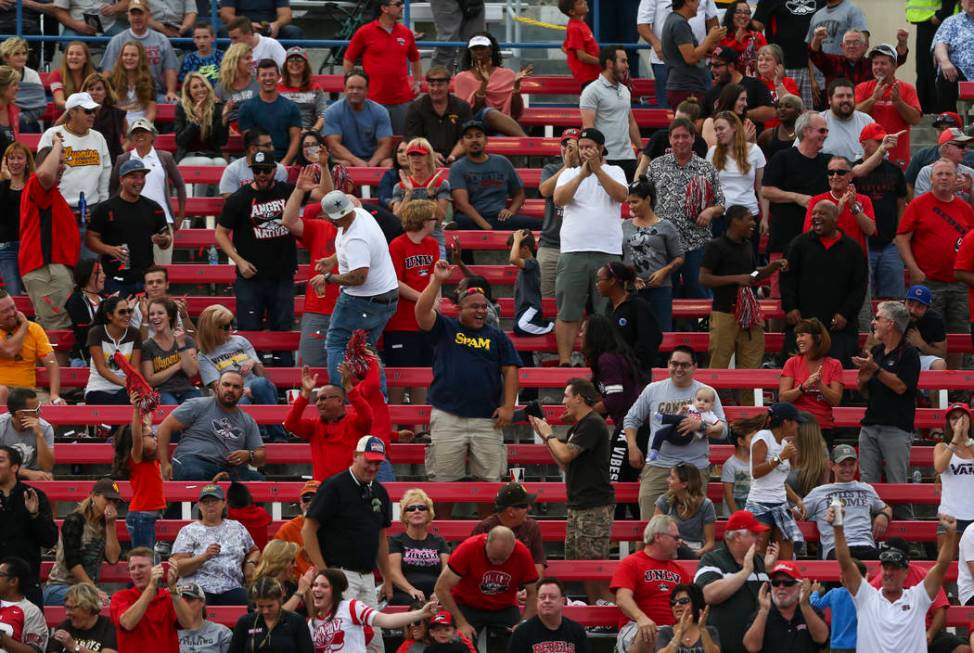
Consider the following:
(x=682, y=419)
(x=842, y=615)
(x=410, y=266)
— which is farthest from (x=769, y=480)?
(x=410, y=266)

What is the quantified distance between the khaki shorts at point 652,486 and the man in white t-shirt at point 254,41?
613 cm

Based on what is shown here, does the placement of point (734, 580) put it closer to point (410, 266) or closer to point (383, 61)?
point (410, 266)

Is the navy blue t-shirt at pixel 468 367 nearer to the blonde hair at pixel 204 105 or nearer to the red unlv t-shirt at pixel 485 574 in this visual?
the red unlv t-shirt at pixel 485 574

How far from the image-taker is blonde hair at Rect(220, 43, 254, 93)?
18.1m

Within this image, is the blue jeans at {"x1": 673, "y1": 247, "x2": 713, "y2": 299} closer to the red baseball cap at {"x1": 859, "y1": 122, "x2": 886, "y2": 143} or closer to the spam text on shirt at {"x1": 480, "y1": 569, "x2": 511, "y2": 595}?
the red baseball cap at {"x1": 859, "y1": 122, "x2": 886, "y2": 143}

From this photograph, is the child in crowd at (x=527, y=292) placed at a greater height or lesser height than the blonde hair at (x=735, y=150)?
lesser

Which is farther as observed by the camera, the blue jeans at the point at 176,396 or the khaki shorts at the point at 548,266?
the khaki shorts at the point at 548,266

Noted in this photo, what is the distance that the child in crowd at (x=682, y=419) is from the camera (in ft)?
45.5

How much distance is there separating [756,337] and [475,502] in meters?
2.69

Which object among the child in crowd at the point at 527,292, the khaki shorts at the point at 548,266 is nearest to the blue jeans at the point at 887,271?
the khaki shorts at the point at 548,266

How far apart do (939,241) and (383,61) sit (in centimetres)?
517

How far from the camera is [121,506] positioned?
14.5 metres

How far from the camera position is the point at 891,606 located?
12.9 metres

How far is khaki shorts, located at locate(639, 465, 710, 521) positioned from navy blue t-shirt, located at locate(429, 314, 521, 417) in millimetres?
1116
